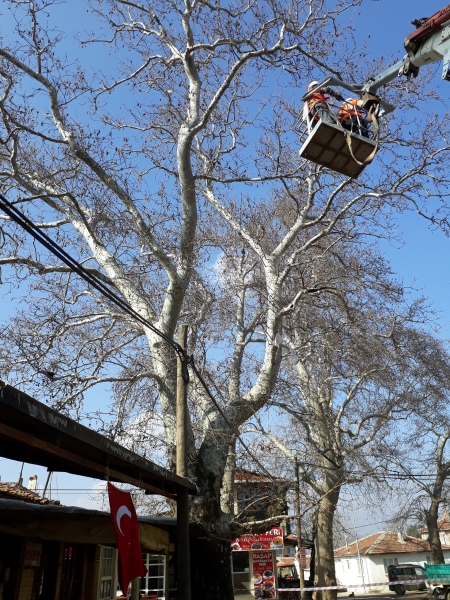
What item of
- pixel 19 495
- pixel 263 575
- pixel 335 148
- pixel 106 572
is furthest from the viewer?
pixel 263 575

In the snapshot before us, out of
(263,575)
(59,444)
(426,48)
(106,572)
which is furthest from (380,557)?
(59,444)

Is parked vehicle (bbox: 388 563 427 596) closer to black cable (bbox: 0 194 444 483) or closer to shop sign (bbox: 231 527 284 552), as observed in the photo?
shop sign (bbox: 231 527 284 552)

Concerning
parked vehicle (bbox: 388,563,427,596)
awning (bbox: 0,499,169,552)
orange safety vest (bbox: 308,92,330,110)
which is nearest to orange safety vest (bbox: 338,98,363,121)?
orange safety vest (bbox: 308,92,330,110)

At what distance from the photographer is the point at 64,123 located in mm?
10680

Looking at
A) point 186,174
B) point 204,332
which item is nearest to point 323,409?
point 204,332

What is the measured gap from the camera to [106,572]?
1245 cm

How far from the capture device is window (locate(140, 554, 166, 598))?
60.5 ft

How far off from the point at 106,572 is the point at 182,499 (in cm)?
622

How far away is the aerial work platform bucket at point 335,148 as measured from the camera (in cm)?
741

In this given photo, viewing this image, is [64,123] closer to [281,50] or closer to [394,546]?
[281,50]

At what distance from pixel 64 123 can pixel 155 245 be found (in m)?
3.14

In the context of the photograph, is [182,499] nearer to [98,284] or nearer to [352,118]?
[98,284]

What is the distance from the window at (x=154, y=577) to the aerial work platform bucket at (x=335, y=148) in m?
15.8

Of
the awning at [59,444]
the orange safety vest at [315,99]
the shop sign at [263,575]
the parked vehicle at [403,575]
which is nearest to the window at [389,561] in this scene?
the parked vehicle at [403,575]
